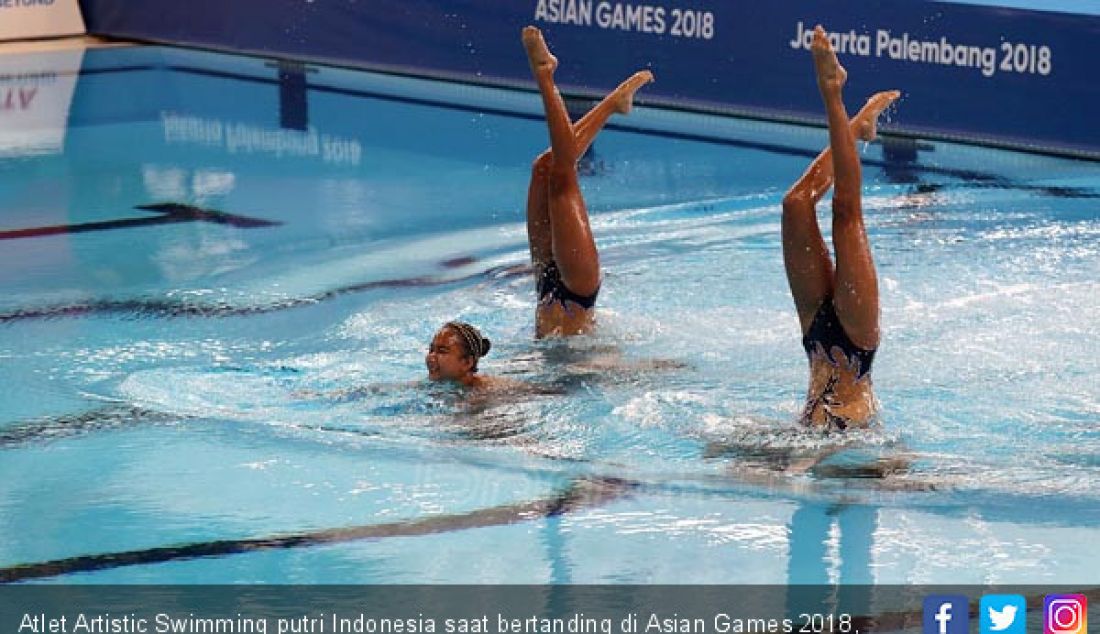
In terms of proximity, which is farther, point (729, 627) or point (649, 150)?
point (649, 150)

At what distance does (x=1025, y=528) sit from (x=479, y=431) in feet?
4.97

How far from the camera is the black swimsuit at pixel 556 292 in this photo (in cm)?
594

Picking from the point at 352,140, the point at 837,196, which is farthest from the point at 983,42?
the point at 837,196

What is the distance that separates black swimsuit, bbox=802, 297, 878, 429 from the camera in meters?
4.84

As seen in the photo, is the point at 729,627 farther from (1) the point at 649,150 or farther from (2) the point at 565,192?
(1) the point at 649,150

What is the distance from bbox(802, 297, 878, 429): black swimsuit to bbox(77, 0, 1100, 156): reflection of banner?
192 inches

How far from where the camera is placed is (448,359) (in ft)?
17.4

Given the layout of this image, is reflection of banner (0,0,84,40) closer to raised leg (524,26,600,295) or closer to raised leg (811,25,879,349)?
raised leg (524,26,600,295)

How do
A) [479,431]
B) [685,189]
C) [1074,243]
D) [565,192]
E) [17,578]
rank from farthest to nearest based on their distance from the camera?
[685,189], [1074,243], [565,192], [479,431], [17,578]

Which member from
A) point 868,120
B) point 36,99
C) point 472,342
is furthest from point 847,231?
point 36,99

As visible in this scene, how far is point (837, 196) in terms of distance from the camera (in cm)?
467

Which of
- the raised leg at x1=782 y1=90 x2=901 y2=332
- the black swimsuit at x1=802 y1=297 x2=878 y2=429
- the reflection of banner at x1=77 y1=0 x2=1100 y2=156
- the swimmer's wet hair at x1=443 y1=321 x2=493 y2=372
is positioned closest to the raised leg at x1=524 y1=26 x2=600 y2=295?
the swimmer's wet hair at x1=443 y1=321 x2=493 y2=372

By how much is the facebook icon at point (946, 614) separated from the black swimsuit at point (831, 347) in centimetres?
118

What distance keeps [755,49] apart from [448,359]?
18.8ft
